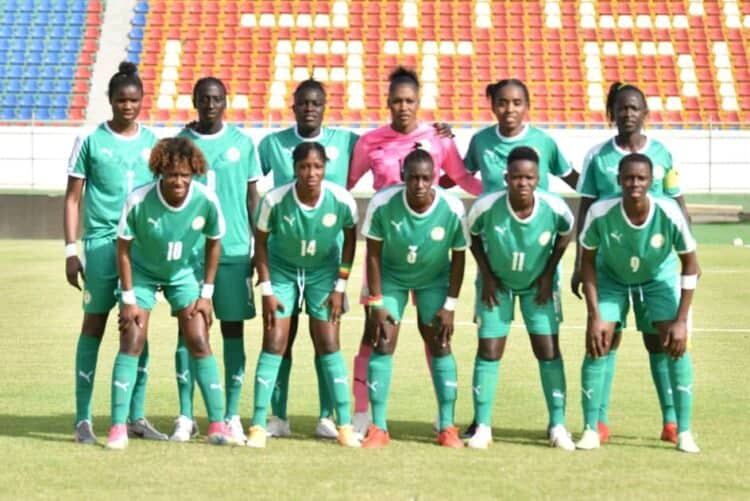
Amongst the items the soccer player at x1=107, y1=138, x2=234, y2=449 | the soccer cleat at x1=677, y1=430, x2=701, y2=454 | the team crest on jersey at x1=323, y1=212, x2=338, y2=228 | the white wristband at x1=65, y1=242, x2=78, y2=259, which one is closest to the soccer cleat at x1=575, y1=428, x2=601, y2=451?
the soccer cleat at x1=677, y1=430, x2=701, y2=454

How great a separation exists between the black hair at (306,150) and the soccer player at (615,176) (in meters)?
1.33

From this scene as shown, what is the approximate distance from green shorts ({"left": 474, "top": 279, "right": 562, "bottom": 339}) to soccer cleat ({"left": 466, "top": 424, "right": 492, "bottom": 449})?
442mm

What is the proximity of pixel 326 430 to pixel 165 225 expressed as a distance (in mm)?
1322

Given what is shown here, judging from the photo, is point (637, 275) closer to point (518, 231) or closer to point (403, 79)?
point (518, 231)

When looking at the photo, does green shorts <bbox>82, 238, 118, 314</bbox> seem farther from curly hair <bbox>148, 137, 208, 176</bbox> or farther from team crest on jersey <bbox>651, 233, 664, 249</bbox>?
team crest on jersey <bbox>651, 233, 664, 249</bbox>

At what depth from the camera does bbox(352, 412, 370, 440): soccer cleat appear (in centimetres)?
708

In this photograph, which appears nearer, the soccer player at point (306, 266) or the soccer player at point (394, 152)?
the soccer player at point (306, 266)

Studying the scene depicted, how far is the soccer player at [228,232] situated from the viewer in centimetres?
694

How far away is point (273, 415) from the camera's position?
714 centimetres

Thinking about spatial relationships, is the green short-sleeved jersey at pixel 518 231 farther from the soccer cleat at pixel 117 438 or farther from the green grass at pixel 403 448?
the soccer cleat at pixel 117 438

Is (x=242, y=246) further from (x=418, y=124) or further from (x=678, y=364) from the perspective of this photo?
(x=678, y=364)

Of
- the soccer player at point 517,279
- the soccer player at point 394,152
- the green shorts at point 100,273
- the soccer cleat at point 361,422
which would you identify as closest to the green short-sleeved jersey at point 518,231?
the soccer player at point 517,279

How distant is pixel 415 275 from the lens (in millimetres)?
6809

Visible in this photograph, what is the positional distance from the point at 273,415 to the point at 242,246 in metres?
0.88
